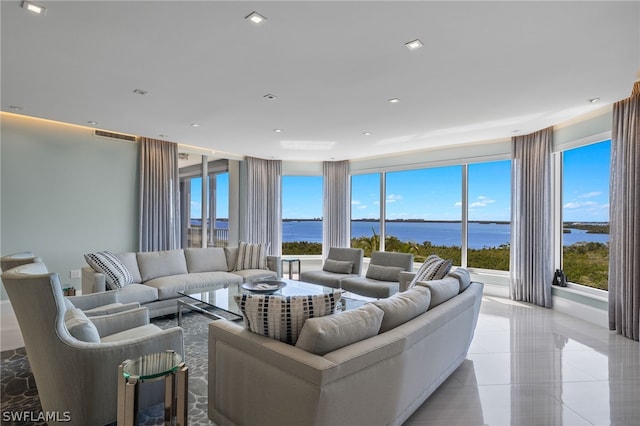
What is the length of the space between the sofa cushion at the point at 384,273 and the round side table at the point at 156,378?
3858 mm

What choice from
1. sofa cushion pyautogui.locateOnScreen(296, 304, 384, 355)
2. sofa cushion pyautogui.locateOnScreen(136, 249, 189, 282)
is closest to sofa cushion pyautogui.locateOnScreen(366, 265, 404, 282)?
sofa cushion pyautogui.locateOnScreen(136, 249, 189, 282)

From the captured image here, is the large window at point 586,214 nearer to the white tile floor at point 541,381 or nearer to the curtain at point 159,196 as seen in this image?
the white tile floor at point 541,381

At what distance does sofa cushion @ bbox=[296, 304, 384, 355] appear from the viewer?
167 cm

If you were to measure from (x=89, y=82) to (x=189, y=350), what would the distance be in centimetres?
287

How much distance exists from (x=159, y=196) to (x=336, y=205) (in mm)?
3871

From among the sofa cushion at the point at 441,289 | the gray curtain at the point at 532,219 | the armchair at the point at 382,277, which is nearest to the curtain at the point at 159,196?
the armchair at the point at 382,277

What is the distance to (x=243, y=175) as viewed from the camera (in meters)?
7.95

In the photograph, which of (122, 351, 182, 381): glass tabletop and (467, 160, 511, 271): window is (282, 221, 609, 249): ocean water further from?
(122, 351, 182, 381): glass tabletop

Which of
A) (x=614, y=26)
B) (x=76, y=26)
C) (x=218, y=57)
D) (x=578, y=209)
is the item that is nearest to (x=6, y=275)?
(x=76, y=26)

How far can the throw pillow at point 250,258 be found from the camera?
577cm

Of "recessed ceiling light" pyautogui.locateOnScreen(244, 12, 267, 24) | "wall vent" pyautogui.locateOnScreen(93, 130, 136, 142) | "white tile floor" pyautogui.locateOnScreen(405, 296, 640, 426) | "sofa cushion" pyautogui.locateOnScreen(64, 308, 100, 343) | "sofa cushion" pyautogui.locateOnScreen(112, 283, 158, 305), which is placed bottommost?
"white tile floor" pyautogui.locateOnScreen(405, 296, 640, 426)

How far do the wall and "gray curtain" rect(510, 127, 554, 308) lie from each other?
6.66 metres

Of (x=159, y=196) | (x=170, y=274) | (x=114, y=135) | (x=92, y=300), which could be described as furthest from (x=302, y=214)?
(x=92, y=300)

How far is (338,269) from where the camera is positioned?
5.86 m
